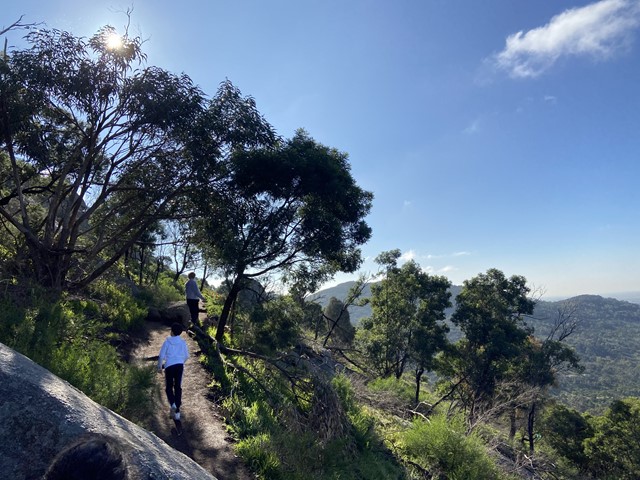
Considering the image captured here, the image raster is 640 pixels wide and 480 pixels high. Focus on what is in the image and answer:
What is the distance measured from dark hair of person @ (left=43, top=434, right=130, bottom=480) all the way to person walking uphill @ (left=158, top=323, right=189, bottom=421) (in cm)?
382

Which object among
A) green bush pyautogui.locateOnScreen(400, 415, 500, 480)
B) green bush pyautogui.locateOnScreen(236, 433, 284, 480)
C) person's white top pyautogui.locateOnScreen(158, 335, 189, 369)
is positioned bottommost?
green bush pyautogui.locateOnScreen(400, 415, 500, 480)

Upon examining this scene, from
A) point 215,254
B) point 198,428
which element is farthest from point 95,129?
point 198,428

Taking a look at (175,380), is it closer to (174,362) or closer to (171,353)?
(174,362)

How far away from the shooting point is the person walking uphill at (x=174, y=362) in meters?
6.75

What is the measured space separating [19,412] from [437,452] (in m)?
9.91

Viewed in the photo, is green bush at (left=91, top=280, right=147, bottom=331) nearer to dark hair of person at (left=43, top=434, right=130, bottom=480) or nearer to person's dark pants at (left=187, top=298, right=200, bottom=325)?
person's dark pants at (left=187, top=298, right=200, bottom=325)

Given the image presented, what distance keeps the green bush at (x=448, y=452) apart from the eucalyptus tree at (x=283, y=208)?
19.8 ft

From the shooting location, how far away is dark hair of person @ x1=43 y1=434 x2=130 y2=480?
2.75 metres

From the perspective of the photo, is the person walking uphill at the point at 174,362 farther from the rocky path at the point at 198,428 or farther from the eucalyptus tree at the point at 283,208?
the eucalyptus tree at the point at 283,208

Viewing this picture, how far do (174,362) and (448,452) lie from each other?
301 inches

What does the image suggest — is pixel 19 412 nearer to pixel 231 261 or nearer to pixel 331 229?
pixel 231 261

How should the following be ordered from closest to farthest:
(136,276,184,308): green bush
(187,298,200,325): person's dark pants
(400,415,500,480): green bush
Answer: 1. (400,415,500,480): green bush
2. (187,298,200,325): person's dark pants
3. (136,276,184,308): green bush

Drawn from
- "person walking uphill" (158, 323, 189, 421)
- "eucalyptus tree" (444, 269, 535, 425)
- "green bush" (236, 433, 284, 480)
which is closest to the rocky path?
"green bush" (236, 433, 284, 480)

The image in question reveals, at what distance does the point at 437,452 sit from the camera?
9867mm
